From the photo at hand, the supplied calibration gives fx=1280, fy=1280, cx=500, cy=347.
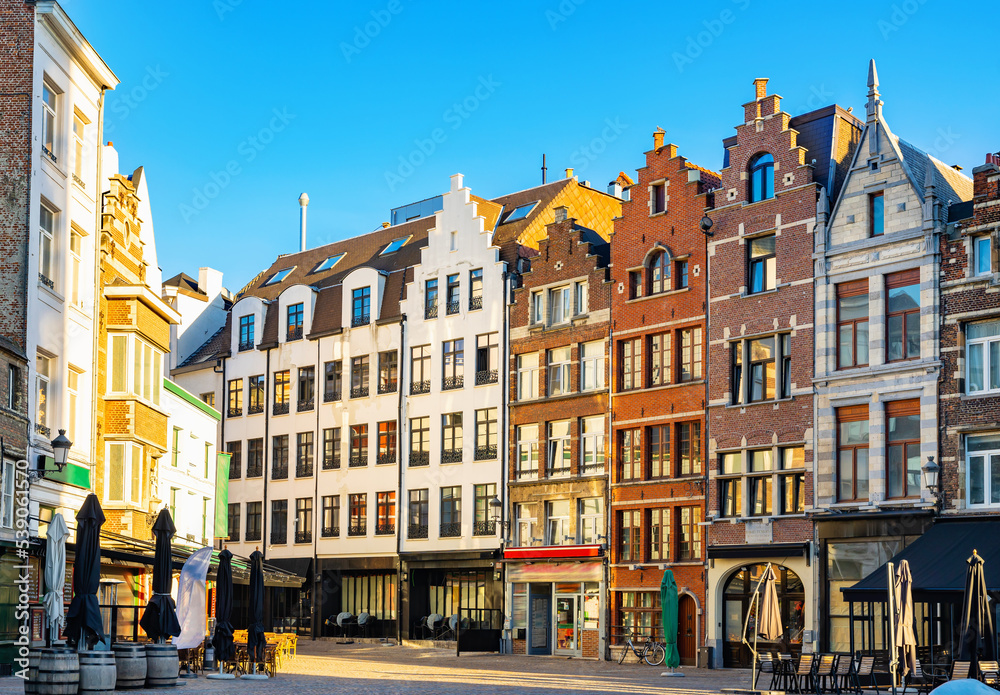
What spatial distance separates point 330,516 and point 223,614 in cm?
2462

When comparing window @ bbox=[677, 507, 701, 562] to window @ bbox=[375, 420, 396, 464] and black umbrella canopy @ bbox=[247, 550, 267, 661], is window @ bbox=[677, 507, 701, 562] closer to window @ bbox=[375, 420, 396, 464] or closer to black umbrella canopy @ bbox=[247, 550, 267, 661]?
black umbrella canopy @ bbox=[247, 550, 267, 661]

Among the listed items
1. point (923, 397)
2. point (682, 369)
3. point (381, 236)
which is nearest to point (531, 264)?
point (682, 369)

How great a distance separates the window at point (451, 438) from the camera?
48.4 meters

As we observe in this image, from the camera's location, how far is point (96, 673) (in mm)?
19688

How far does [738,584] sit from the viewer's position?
1471 inches

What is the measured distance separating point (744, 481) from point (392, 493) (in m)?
17.8

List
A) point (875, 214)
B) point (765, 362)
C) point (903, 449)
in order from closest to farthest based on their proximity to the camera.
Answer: point (903, 449) < point (875, 214) < point (765, 362)

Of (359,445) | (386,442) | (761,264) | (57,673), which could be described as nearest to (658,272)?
(761,264)

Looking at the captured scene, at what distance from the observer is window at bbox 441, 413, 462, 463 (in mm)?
48438

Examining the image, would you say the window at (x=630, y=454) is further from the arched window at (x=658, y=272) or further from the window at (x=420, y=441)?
the window at (x=420, y=441)

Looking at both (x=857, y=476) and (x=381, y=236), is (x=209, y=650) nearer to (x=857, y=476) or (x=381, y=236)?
(x=857, y=476)

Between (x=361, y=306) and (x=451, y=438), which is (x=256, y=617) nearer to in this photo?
(x=451, y=438)

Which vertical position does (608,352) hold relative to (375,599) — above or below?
above

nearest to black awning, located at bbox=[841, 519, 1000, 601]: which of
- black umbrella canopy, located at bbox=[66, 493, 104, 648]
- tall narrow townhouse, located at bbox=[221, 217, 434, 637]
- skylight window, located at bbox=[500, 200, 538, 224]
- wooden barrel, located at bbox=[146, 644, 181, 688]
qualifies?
wooden barrel, located at bbox=[146, 644, 181, 688]
